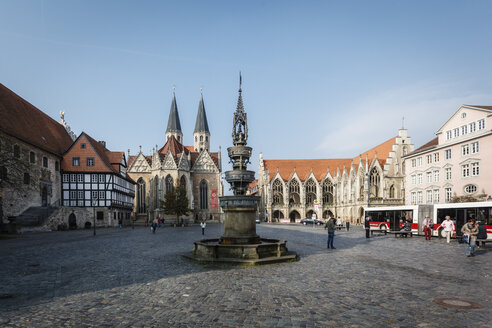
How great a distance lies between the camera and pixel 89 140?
4612 cm

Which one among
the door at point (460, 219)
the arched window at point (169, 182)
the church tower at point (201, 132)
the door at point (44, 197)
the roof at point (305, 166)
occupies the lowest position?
the door at point (460, 219)

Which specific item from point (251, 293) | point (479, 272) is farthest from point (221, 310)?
point (479, 272)

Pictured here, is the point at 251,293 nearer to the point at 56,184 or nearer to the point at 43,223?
the point at 43,223

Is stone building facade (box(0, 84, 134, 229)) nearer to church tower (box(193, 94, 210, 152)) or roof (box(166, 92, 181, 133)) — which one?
roof (box(166, 92, 181, 133))

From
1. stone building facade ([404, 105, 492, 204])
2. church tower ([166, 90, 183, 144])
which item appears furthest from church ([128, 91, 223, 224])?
stone building facade ([404, 105, 492, 204])

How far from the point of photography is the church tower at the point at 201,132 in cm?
9650

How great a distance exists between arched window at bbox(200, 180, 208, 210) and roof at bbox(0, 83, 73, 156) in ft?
87.4

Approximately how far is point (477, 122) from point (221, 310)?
37.5m

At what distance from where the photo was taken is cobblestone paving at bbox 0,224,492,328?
581cm

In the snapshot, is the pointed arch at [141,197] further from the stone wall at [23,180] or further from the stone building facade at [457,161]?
the stone building facade at [457,161]

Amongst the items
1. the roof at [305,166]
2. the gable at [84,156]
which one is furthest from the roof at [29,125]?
the roof at [305,166]

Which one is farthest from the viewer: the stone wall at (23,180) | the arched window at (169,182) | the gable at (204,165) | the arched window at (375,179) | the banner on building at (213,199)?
the gable at (204,165)

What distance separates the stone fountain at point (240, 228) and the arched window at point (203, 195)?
52867mm

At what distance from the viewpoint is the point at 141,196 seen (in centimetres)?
6812
